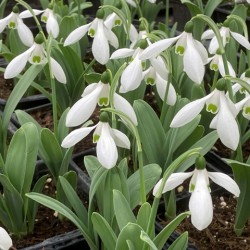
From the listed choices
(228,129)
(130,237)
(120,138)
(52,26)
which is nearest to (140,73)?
(120,138)

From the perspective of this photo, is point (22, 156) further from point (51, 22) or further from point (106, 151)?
point (51, 22)

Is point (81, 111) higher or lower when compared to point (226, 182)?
higher

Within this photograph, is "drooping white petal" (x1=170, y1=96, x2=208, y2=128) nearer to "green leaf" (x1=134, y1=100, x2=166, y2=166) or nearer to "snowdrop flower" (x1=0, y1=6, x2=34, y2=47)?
"green leaf" (x1=134, y1=100, x2=166, y2=166)

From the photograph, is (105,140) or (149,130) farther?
(149,130)

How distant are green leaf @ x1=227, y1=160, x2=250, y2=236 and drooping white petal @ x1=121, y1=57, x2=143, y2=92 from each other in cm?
34

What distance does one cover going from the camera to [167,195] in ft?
6.31

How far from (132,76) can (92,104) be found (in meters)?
0.20

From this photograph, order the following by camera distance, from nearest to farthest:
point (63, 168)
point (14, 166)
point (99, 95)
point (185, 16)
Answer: point (99, 95) < point (14, 166) < point (63, 168) < point (185, 16)

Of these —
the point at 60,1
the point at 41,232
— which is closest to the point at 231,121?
the point at 41,232

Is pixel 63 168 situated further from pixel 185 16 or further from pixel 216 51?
pixel 185 16

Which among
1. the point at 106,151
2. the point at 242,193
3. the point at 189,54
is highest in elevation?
the point at 189,54

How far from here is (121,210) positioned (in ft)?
4.66

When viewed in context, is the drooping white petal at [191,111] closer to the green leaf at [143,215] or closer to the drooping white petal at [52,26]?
the green leaf at [143,215]

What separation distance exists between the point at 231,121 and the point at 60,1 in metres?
2.00
